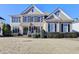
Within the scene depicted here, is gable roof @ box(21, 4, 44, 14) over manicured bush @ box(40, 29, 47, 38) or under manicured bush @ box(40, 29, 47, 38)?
over

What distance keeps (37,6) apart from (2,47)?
165cm

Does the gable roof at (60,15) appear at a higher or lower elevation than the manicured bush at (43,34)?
higher

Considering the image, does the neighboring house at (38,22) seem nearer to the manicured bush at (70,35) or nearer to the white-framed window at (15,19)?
the white-framed window at (15,19)

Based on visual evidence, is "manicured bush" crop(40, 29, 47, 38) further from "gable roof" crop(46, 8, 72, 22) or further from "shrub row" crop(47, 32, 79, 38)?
"gable roof" crop(46, 8, 72, 22)

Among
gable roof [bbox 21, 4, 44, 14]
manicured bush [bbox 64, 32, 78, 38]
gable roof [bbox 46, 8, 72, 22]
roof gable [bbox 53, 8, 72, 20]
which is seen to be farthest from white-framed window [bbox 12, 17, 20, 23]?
manicured bush [bbox 64, 32, 78, 38]

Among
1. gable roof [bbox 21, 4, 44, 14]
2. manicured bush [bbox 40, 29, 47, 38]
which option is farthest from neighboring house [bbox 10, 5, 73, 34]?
manicured bush [bbox 40, 29, 47, 38]

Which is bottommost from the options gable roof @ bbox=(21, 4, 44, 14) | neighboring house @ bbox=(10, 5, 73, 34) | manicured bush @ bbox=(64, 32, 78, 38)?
manicured bush @ bbox=(64, 32, 78, 38)

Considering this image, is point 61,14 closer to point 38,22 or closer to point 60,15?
point 60,15

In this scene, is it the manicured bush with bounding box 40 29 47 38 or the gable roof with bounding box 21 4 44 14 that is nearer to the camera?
the gable roof with bounding box 21 4 44 14

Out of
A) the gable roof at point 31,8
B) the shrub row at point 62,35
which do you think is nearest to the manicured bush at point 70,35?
the shrub row at point 62,35

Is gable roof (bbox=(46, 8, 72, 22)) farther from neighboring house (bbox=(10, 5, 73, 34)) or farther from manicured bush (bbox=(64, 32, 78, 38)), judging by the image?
manicured bush (bbox=(64, 32, 78, 38))

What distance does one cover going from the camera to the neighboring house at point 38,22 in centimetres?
1189

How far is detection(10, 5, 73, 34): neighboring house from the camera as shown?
11891 millimetres
